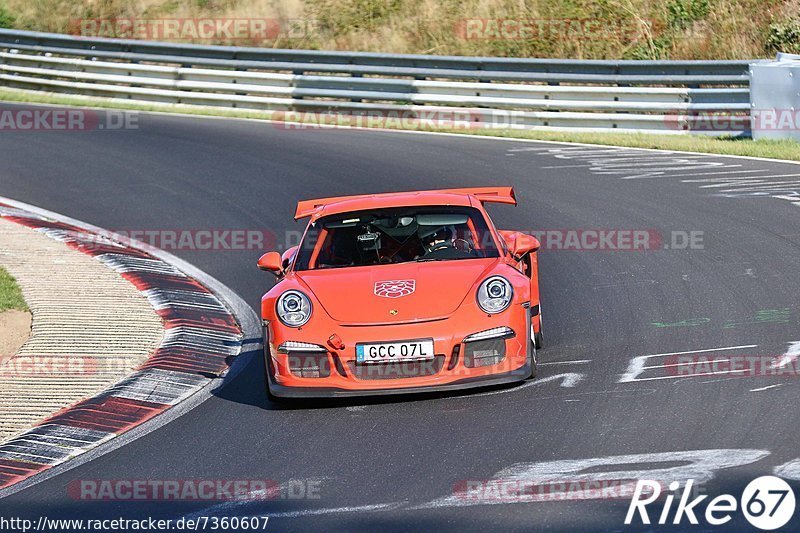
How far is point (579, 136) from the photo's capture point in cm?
1809

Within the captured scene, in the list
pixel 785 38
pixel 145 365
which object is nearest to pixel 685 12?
pixel 785 38

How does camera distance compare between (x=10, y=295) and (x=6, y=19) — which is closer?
(x=10, y=295)

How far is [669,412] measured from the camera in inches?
260

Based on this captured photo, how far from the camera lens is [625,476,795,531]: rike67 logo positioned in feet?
16.1

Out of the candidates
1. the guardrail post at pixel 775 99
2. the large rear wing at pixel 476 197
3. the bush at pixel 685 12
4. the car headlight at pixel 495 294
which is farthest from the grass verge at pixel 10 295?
the bush at pixel 685 12

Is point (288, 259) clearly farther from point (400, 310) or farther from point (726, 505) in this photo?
point (726, 505)

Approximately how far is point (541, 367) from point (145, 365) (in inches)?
112

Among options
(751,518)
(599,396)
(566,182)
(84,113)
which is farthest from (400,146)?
(751,518)

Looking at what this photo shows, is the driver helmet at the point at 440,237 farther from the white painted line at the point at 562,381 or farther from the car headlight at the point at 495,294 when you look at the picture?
the white painted line at the point at 562,381

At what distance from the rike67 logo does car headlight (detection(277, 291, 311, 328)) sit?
2671mm

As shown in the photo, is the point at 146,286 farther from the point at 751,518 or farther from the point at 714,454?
the point at 751,518

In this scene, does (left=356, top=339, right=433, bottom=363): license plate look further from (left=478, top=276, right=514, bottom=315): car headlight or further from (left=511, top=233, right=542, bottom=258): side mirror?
(left=511, top=233, right=542, bottom=258): side mirror

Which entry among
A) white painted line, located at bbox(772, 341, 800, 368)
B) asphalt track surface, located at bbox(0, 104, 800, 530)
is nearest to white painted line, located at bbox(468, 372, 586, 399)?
asphalt track surface, located at bbox(0, 104, 800, 530)

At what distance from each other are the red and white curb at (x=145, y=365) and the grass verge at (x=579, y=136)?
7623 millimetres
